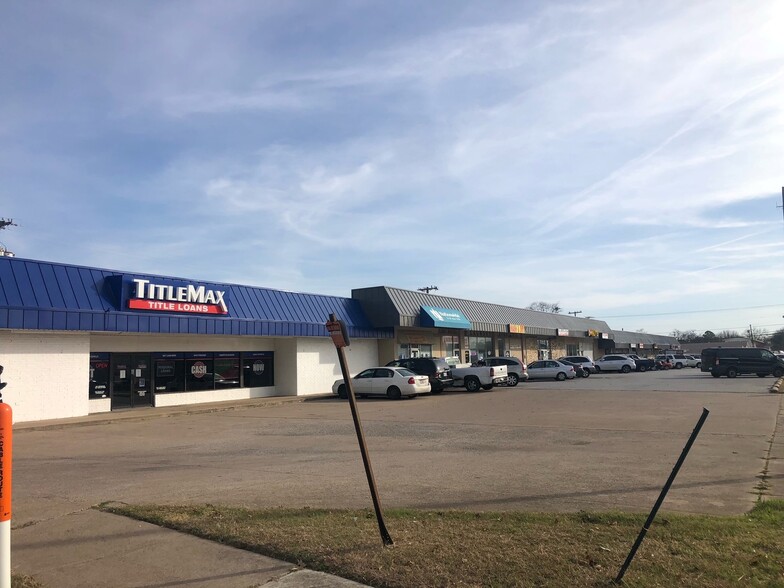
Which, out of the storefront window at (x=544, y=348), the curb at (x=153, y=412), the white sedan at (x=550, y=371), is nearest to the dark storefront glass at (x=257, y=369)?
the curb at (x=153, y=412)

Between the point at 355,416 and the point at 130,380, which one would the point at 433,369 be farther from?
the point at 355,416

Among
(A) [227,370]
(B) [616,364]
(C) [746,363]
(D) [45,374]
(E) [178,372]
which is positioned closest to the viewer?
(D) [45,374]

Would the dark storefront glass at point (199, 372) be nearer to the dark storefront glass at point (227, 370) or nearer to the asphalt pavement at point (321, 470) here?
the dark storefront glass at point (227, 370)

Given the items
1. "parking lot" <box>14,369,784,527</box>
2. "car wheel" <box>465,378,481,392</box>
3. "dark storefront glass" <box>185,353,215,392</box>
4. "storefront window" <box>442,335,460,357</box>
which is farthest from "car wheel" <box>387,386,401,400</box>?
"storefront window" <box>442,335,460,357</box>

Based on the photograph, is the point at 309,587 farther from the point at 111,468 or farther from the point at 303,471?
the point at 111,468

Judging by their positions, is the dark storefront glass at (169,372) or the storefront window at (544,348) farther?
the storefront window at (544,348)

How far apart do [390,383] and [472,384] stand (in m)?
5.56

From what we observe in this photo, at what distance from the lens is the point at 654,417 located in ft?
57.7

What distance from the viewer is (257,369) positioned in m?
29.2

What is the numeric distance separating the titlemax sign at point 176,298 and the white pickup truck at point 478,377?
482 inches

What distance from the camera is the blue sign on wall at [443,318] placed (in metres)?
35.7

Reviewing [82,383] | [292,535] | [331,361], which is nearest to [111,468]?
[292,535]

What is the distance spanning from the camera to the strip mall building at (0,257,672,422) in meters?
18.8

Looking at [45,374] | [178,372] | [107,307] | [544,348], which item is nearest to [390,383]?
[178,372]
